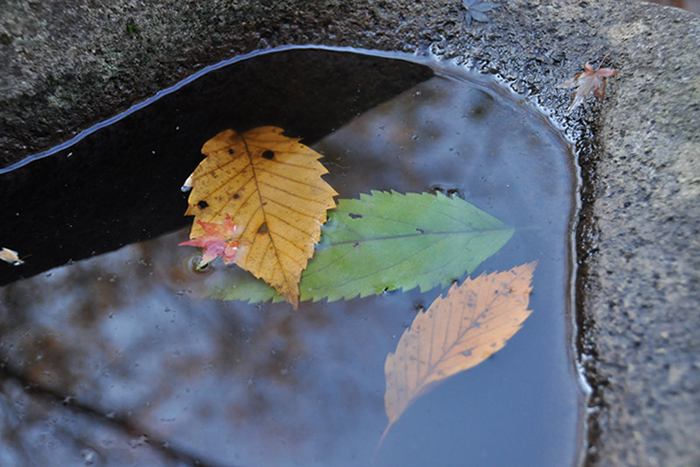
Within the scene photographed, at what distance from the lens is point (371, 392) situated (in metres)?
1.04

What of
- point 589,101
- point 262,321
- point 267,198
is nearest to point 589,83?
point 589,101

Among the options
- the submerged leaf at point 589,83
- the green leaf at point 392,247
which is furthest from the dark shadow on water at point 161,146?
the submerged leaf at point 589,83

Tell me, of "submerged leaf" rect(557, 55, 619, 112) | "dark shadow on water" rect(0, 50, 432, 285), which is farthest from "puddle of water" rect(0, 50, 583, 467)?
"submerged leaf" rect(557, 55, 619, 112)

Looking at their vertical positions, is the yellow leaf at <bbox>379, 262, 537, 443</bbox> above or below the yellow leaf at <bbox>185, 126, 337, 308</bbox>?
below

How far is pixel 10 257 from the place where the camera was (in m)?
1.21

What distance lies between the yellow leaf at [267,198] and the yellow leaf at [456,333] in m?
0.33

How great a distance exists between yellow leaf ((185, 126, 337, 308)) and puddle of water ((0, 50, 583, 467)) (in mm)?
60

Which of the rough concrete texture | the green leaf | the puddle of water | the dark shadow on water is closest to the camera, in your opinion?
the rough concrete texture

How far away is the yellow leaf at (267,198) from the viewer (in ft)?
3.89

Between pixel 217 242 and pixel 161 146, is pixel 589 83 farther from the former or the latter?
pixel 161 146

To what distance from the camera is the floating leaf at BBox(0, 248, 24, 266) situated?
47.6 inches

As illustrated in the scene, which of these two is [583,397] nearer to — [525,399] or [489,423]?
[525,399]

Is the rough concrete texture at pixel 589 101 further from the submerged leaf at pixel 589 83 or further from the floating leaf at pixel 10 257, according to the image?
the floating leaf at pixel 10 257

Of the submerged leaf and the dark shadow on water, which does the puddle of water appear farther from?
the submerged leaf
